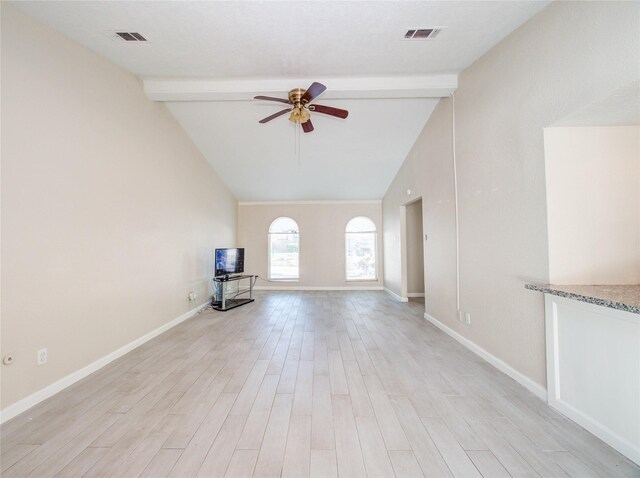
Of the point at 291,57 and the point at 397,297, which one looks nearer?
the point at 291,57

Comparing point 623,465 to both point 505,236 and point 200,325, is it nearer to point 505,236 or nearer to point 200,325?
point 505,236

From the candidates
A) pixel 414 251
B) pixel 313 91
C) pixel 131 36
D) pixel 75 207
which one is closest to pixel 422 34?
pixel 313 91

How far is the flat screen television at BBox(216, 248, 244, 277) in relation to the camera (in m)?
5.03

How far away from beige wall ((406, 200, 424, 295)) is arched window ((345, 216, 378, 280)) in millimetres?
1027

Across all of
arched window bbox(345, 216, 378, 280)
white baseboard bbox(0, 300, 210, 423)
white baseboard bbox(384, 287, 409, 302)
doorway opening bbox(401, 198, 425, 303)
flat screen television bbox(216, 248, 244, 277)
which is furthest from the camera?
arched window bbox(345, 216, 378, 280)

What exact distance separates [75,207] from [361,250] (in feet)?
19.2

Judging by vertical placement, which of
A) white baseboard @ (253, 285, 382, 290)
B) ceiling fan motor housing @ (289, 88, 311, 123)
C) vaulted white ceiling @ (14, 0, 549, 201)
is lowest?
white baseboard @ (253, 285, 382, 290)

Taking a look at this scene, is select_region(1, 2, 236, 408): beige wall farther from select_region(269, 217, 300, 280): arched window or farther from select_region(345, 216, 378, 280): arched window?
select_region(345, 216, 378, 280): arched window

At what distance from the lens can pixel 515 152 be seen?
2316 millimetres

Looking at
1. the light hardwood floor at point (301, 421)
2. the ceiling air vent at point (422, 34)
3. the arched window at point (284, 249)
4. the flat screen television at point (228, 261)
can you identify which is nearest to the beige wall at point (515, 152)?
the light hardwood floor at point (301, 421)

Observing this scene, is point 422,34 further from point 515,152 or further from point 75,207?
point 75,207

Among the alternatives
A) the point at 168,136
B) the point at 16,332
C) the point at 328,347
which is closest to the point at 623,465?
the point at 328,347

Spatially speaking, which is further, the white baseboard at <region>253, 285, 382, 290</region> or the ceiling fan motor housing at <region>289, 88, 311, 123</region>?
the white baseboard at <region>253, 285, 382, 290</region>

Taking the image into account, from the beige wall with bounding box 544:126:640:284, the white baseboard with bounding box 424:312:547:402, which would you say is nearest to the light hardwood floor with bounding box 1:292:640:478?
the white baseboard with bounding box 424:312:547:402
